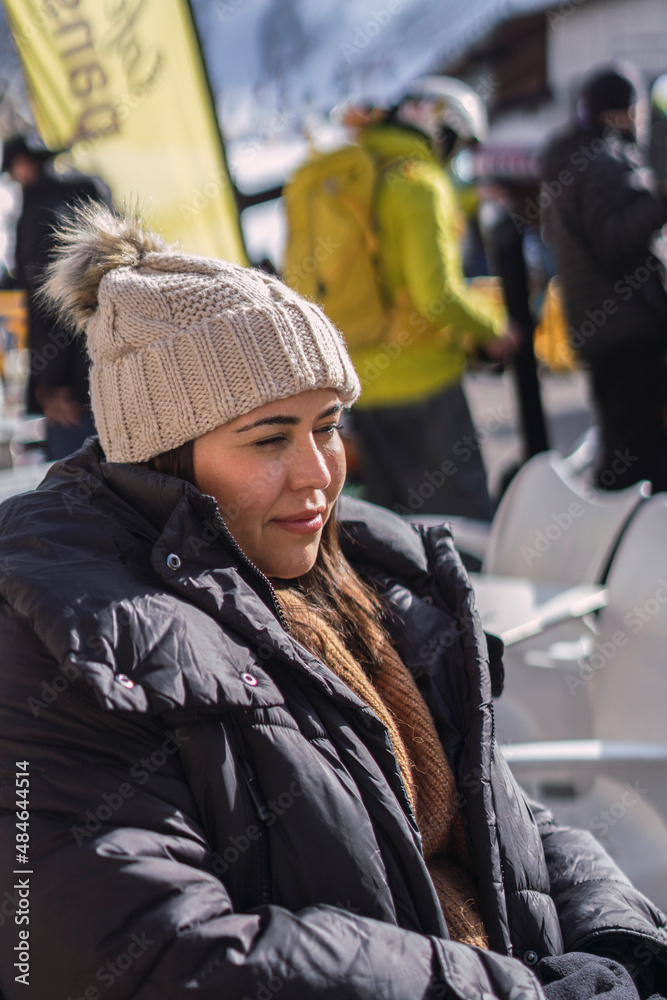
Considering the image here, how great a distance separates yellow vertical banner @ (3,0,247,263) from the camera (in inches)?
128

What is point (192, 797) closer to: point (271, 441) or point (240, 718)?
point (240, 718)

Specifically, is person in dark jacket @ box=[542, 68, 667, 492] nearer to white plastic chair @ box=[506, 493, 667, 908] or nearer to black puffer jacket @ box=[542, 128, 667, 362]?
black puffer jacket @ box=[542, 128, 667, 362]

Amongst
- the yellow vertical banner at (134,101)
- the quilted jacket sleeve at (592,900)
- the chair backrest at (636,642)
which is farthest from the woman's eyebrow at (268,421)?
the yellow vertical banner at (134,101)

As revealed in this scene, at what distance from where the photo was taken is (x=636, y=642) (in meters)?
2.40

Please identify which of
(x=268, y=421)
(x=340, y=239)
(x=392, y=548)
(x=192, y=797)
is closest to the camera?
(x=192, y=797)

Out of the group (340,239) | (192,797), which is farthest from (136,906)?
(340,239)

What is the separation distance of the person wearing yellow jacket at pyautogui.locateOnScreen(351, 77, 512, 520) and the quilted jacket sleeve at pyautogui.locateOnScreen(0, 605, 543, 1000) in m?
2.83

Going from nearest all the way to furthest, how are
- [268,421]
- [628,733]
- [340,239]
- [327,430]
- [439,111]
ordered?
[268,421] < [327,430] < [628,733] < [340,239] < [439,111]

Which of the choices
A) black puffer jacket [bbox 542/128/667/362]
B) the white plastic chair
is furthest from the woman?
black puffer jacket [bbox 542/128/667/362]

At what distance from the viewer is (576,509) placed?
301 centimetres

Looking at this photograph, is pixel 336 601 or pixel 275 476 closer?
pixel 275 476

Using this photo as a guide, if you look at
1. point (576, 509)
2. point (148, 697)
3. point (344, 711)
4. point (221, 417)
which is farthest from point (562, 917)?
point (576, 509)

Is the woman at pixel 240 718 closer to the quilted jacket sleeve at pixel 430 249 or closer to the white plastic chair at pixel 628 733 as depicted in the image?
the white plastic chair at pixel 628 733

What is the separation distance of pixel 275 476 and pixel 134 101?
260 centimetres
